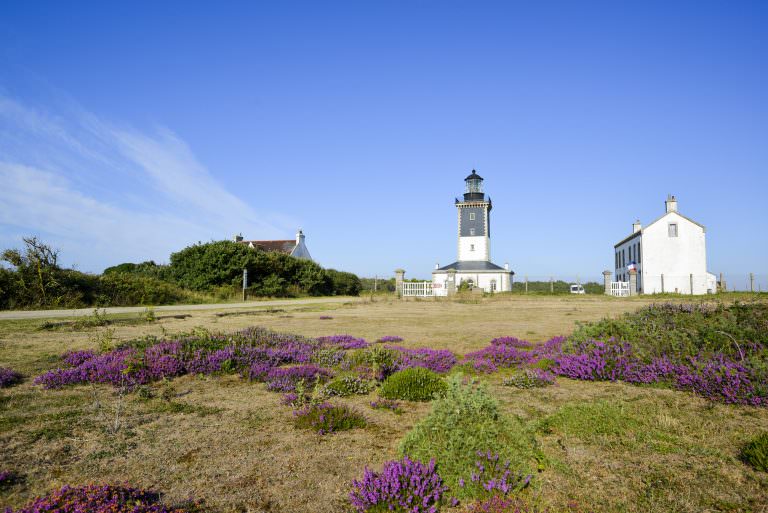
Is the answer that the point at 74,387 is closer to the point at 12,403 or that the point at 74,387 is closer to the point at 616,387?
the point at 12,403

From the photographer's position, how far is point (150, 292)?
2373 cm

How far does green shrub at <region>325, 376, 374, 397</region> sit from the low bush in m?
1.10

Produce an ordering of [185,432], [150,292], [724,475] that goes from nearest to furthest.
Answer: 1. [724,475]
2. [185,432]
3. [150,292]

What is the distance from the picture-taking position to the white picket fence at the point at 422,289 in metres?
39.9

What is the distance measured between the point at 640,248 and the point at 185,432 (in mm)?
60573

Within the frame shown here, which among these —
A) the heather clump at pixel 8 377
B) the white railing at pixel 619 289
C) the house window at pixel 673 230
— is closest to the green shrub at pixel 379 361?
the heather clump at pixel 8 377

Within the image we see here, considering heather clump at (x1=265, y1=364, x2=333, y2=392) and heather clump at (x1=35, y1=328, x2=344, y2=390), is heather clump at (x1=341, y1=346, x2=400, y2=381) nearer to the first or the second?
heather clump at (x1=35, y1=328, x2=344, y2=390)

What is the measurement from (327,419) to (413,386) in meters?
1.76

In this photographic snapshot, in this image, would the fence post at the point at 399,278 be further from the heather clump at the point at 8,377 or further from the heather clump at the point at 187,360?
the heather clump at the point at 8,377

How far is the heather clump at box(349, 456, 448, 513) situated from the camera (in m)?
3.07

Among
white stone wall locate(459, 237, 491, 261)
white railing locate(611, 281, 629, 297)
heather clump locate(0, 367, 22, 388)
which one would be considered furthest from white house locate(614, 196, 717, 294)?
heather clump locate(0, 367, 22, 388)

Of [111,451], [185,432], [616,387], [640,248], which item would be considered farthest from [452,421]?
[640,248]

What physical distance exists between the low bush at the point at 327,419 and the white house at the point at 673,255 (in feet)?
185

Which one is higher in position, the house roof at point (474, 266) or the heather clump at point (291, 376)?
the house roof at point (474, 266)
